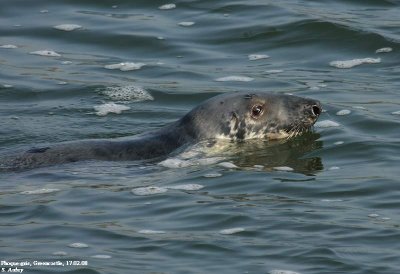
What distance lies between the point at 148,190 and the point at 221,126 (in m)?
1.67

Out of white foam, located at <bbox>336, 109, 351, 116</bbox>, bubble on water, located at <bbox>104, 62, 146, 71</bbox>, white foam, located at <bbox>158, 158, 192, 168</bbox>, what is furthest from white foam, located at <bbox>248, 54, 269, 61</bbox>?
white foam, located at <bbox>158, 158, 192, 168</bbox>

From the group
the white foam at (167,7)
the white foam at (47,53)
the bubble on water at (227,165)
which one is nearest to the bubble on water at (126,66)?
the white foam at (47,53)

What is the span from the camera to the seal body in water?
12.0m

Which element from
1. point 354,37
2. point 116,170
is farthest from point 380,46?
point 116,170

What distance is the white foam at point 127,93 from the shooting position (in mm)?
14523

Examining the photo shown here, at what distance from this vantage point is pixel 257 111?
1238cm

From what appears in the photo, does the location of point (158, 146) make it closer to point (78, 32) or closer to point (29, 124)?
point (29, 124)

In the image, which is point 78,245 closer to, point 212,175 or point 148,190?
point 148,190

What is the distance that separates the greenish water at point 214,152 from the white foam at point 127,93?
3 cm

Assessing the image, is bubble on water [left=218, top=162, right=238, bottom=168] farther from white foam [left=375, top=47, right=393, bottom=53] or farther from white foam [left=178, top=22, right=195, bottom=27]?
white foam [left=178, top=22, right=195, bottom=27]

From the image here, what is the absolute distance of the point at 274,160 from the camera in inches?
473

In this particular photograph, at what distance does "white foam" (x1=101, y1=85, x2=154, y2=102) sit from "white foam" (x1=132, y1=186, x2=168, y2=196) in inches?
143

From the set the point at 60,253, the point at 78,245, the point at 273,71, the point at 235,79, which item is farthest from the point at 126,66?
the point at 60,253

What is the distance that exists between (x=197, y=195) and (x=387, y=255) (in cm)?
226
